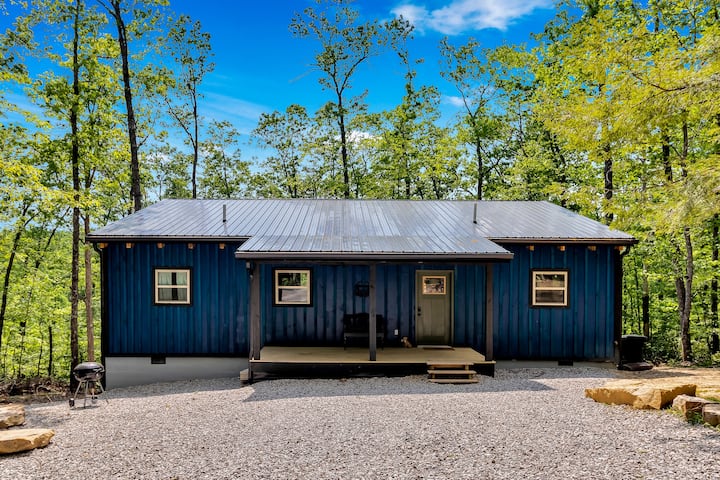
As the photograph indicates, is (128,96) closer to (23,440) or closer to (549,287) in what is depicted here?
(23,440)

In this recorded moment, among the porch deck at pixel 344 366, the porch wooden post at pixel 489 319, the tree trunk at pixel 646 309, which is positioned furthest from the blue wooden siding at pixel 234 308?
the tree trunk at pixel 646 309

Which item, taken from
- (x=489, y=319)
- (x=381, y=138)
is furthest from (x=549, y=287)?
(x=381, y=138)

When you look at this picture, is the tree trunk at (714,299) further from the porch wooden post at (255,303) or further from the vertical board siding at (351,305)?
the porch wooden post at (255,303)

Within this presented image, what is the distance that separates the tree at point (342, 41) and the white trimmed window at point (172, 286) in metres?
12.3

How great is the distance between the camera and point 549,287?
9.98 m

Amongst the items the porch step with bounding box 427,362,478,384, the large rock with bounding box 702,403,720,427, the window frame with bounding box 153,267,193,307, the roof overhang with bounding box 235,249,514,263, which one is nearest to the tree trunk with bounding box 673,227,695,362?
the roof overhang with bounding box 235,249,514,263

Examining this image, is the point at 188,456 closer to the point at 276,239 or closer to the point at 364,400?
the point at 364,400

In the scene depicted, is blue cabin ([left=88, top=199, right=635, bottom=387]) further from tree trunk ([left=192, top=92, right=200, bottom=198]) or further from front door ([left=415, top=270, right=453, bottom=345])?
tree trunk ([left=192, top=92, right=200, bottom=198])

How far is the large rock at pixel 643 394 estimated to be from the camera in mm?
6062

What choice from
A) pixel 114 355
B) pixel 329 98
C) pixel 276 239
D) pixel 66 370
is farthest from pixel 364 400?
pixel 66 370

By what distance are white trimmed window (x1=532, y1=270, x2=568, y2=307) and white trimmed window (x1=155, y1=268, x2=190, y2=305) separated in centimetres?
781

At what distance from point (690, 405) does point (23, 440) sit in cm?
806

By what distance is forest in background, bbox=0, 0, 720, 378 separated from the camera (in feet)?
22.6

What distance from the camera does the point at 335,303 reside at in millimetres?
10148
